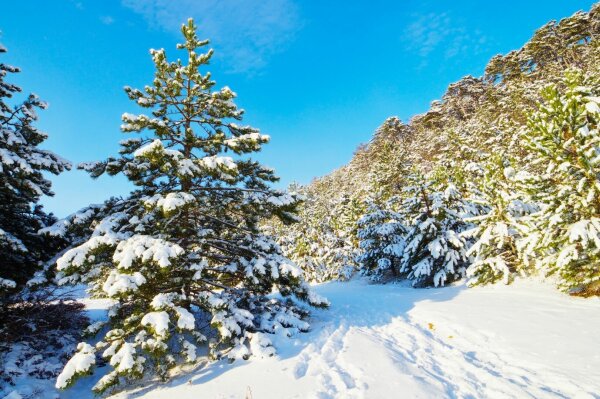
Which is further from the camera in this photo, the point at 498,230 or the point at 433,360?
the point at 498,230

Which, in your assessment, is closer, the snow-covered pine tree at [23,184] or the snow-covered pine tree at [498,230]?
the snow-covered pine tree at [23,184]

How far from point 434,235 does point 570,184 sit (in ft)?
28.4

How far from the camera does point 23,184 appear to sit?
9.27m

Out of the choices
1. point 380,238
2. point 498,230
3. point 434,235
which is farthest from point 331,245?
point 498,230

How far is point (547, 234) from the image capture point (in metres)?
11.3

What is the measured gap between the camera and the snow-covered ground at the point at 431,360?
19.8 ft

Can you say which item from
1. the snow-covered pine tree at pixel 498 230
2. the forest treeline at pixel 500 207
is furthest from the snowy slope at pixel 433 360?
the snow-covered pine tree at pixel 498 230

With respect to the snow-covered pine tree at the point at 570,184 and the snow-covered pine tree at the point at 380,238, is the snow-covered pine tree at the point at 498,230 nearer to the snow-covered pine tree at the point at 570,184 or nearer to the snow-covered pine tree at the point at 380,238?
the snow-covered pine tree at the point at 570,184

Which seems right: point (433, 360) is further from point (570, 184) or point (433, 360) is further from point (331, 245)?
point (331, 245)

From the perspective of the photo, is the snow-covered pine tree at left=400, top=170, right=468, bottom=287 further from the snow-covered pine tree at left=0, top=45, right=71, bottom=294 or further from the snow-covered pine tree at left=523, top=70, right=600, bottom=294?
the snow-covered pine tree at left=0, top=45, right=71, bottom=294

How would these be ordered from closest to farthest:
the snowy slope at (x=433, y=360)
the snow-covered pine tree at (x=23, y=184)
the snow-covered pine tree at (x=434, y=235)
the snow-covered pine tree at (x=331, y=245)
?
the snowy slope at (x=433, y=360), the snow-covered pine tree at (x=23, y=184), the snow-covered pine tree at (x=434, y=235), the snow-covered pine tree at (x=331, y=245)

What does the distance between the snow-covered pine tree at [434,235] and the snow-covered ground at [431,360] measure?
6.43m

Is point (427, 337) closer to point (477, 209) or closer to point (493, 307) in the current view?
point (493, 307)

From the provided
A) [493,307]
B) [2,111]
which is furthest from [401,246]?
[2,111]
